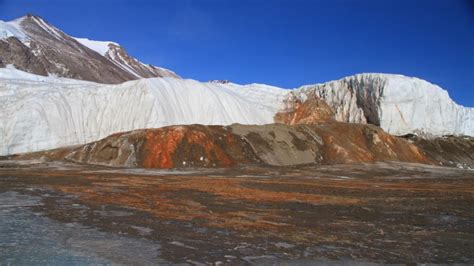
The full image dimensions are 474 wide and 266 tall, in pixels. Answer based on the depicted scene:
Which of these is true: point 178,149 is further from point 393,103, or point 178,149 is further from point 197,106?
point 393,103

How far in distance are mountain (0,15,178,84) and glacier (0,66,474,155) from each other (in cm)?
2826

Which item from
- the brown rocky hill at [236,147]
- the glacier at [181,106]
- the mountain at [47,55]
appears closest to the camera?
the brown rocky hill at [236,147]

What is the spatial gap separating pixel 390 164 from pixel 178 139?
2187cm

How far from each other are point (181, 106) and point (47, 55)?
69697 millimetres

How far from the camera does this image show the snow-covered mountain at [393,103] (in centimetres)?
6525

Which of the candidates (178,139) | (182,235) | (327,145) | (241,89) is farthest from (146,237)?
(241,89)

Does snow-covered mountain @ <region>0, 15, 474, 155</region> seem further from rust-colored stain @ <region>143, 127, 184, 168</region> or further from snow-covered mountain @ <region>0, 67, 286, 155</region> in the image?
rust-colored stain @ <region>143, 127, 184, 168</region>

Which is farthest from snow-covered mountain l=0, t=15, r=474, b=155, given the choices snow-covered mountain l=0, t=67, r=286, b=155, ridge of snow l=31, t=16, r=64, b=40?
ridge of snow l=31, t=16, r=64, b=40

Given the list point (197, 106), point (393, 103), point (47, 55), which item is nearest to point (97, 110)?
point (197, 106)

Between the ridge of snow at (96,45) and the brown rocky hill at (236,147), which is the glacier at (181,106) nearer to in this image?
the brown rocky hill at (236,147)

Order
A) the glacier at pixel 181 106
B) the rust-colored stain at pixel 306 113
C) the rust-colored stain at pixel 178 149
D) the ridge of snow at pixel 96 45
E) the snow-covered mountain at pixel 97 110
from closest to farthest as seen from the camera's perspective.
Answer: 1. the rust-colored stain at pixel 178 149
2. the snow-covered mountain at pixel 97 110
3. the glacier at pixel 181 106
4. the rust-colored stain at pixel 306 113
5. the ridge of snow at pixel 96 45

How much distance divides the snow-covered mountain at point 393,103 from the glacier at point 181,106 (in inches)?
5.4

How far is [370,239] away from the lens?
35.6 ft

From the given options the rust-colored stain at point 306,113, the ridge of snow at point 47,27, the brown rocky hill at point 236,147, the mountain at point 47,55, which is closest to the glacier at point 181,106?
the rust-colored stain at point 306,113
